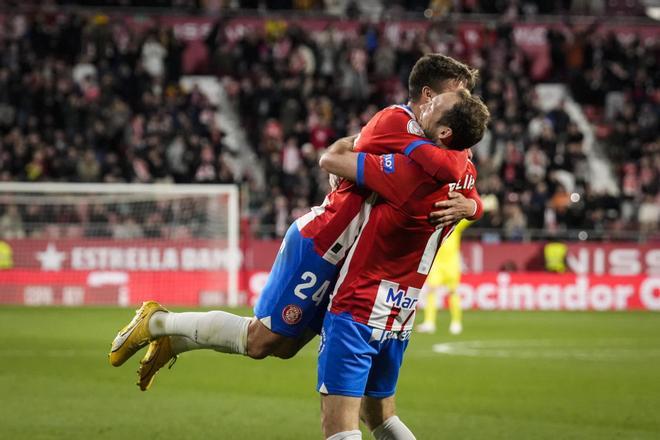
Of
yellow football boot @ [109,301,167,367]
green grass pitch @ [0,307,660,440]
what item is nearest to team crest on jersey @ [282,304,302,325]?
yellow football boot @ [109,301,167,367]

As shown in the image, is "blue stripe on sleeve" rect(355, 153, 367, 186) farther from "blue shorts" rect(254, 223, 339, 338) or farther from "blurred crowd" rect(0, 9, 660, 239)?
"blurred crowd" rect(0, 9, 660, 239)

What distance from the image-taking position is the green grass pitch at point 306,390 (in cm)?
782

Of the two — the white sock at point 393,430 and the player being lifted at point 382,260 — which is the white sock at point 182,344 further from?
the white sock at point 393,430

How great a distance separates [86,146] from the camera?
23.0 m

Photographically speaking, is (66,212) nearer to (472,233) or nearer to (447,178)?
(472,233)

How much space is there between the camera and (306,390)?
394 inches

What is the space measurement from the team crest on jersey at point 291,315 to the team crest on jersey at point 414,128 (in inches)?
39.0

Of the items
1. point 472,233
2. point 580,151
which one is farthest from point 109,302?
point 580,151

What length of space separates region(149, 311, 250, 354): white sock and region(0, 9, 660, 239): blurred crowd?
15567 millimetres

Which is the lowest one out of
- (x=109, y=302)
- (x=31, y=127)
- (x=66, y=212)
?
(x=109, y=302)

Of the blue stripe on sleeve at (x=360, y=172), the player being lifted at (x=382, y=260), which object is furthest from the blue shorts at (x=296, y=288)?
the blue stripe on sleeve at (x=360, y=172)

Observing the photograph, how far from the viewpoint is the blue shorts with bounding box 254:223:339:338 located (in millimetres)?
5137

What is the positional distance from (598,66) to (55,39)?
42.5 feet

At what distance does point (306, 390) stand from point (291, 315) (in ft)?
16.2
